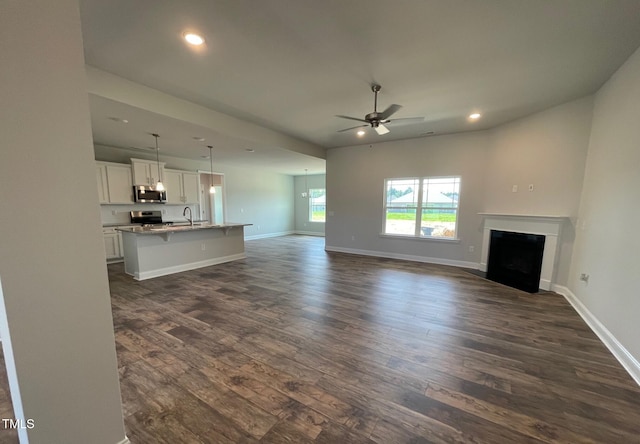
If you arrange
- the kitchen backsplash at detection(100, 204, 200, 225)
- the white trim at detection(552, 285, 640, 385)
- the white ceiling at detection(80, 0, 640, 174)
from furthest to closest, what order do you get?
the kitchen backsplash at detection(100, 204, 200, 225) → the white trim at detection(552, 285, 640, 385) → the white ceiling at detection(80, 0, 640, 174)

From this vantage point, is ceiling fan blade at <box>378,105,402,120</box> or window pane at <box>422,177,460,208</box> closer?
ceiling fan blade at <box>378,105,402,120</box>

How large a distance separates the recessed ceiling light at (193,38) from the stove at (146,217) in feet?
16.7

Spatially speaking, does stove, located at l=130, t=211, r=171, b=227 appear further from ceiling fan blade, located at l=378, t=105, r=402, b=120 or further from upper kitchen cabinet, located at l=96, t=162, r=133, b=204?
ceiling fan blade, located at l=378, t=105, r=402, b=120

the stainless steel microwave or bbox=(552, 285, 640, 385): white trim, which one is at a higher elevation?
the stainless steel microwave

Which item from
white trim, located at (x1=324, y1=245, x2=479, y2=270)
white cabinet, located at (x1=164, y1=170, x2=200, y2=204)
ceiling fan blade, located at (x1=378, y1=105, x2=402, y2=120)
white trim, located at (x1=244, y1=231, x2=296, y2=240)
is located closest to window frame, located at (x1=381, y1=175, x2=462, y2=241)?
white trim, located at (x1=324, y1=245, x2=479, y2=270)

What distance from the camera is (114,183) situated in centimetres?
564

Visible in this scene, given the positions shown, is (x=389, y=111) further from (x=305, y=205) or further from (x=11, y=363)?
(x=305, y=205)

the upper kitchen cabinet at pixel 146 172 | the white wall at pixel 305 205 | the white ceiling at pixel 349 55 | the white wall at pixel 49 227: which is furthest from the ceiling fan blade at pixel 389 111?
the white wall at pixel 305 205

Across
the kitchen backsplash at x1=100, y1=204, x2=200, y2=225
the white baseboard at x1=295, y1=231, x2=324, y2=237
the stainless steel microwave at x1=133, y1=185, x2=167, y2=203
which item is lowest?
the white baseboard at x1=295, y1=231, x2=324, y2=237

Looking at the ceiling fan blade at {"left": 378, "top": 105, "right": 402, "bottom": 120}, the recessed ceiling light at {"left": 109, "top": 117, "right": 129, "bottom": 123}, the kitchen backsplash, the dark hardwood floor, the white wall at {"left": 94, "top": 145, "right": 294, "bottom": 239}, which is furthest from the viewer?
the white wall at {"left": 94, "top": 145, "right": 294, "bottom": 239}

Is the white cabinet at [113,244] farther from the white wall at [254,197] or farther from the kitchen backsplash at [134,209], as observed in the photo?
the white wall at [254,197]

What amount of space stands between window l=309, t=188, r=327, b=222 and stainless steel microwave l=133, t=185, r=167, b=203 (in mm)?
5657

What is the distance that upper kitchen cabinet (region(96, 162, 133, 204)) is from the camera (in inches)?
214

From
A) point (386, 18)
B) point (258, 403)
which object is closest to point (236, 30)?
point (386, 18)
